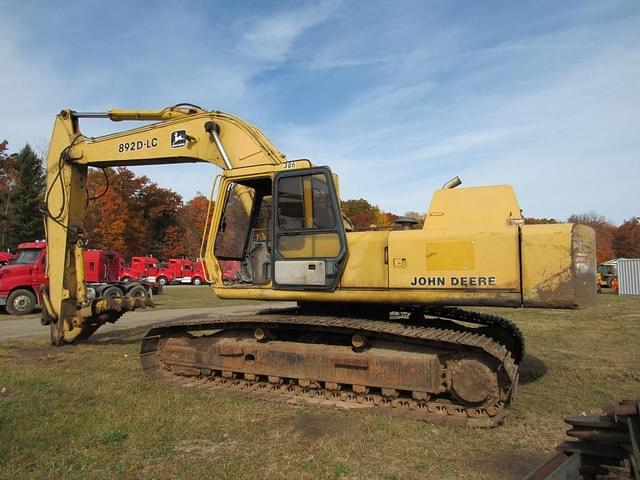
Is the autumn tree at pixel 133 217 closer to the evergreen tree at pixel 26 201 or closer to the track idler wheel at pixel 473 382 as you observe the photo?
the evergreen tree at pixel 26 201

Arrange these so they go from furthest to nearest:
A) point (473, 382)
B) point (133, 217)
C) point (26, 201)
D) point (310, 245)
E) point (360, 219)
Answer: point (133, 217) → point (26, 201) → point (360, 219) → point (310, 245) → point (473, 382)

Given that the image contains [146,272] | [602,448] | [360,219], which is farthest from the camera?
[146,272]

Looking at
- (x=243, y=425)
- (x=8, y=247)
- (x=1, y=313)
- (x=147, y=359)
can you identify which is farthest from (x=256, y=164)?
(x=8, y=247)

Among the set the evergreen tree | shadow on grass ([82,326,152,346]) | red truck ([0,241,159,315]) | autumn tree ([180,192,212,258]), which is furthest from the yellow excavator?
autumn tree ([180,192,212,258])

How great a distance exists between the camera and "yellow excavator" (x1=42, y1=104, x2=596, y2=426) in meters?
5.55

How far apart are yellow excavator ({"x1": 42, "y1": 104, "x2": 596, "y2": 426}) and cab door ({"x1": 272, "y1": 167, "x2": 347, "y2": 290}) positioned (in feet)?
0.05

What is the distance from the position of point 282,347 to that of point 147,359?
89.1 inches

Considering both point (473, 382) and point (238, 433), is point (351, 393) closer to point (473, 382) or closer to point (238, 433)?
point (473, 382)

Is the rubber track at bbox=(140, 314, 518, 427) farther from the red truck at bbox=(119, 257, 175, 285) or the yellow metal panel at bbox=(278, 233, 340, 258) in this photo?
the red truck at bbox=(119, 257, 175, 285)

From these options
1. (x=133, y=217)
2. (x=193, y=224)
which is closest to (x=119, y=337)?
(x=133, y=217)

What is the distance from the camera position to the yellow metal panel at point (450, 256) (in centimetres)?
572

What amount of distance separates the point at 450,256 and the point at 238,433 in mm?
3020

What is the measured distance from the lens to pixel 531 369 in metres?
8.02

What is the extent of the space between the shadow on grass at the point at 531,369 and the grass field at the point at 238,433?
0.05 metres
